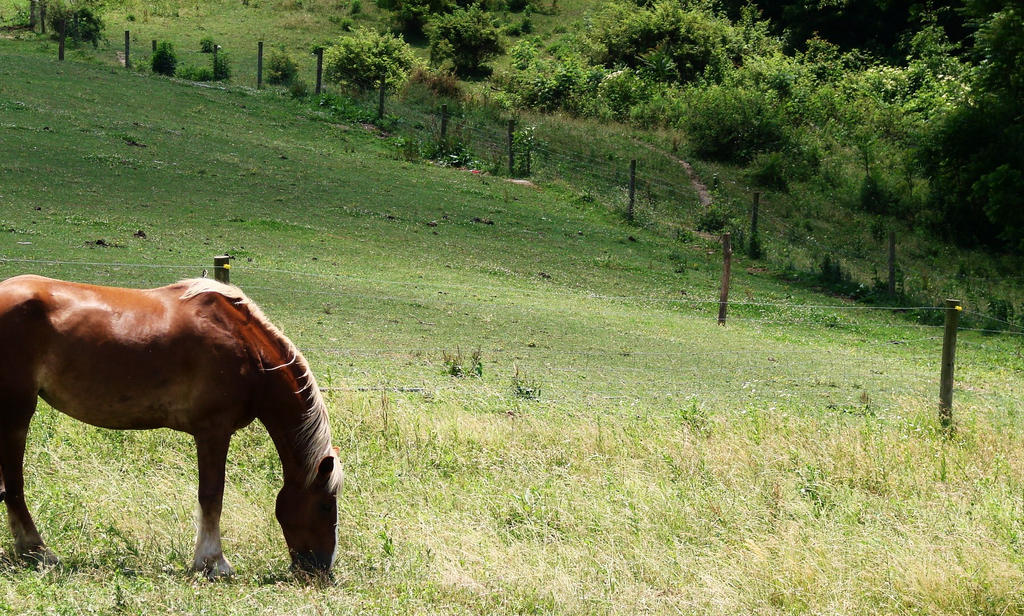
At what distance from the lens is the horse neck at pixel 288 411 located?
5535 millimetres

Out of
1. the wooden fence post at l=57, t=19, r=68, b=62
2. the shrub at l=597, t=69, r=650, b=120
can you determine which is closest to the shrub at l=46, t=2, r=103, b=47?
the wooden fence post at l=57, t=19, r=68, b=62

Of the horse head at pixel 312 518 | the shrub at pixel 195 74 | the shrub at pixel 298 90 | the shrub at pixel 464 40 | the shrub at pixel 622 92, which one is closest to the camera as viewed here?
the horse head at pixel 312 518

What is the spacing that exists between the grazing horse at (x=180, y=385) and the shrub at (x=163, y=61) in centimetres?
2796

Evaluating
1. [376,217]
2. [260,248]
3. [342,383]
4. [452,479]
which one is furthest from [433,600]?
[376,217]

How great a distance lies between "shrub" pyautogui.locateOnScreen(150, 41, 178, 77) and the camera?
30906 mm

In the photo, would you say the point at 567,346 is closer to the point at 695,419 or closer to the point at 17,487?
the point at 695,419

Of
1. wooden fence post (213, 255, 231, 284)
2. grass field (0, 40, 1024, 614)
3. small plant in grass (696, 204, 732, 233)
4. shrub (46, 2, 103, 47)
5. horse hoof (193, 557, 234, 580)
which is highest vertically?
shrub (46, 2, 103, 47)

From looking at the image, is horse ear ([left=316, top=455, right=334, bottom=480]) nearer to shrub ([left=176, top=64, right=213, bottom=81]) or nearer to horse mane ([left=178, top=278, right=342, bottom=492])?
horse mane ([left=178, top=278, right=342, bottom=492])

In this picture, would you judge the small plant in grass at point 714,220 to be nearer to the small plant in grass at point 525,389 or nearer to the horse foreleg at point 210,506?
the small plant in grass at point 525,389

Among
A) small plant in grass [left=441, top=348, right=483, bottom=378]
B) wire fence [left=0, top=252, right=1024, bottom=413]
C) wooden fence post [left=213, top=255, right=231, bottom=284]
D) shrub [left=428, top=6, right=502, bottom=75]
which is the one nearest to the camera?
wooden fence post [left=213, top=255, right=231, bottom=284]

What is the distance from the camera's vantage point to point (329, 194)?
71.8ft

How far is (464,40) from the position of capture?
3769 cm

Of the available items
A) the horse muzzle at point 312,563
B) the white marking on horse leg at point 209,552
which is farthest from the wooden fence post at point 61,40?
the horse muzzle at point 312,563

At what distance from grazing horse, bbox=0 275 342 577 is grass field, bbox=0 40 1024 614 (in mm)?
348
